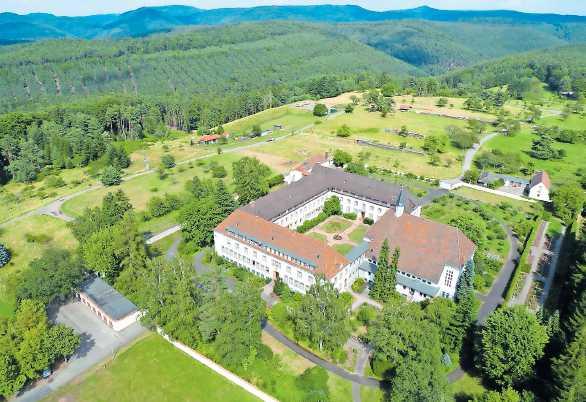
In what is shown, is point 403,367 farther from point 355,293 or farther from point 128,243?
point 128,243

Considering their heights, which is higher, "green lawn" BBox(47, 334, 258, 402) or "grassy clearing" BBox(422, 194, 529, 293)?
"green lawn" BBox(47, 334, 258, 402)

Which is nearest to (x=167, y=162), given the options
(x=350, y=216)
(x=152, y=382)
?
(x=350, y=216)

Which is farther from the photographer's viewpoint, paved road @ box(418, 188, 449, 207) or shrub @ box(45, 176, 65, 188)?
shrub @ box(45, 176, 65, 188)

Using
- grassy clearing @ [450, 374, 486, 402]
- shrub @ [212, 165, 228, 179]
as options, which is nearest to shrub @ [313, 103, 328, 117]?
shrub @ [212, 165, 228, 179]

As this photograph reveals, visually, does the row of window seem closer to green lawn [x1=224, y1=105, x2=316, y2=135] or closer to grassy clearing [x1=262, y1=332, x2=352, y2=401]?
grassy clearing [x1=262, y1=332, x2=352, y2=401]

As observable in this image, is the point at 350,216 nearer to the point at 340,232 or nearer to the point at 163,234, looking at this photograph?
the point at 340,232

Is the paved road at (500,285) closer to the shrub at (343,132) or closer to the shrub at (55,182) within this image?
the shrub at (343,132)
